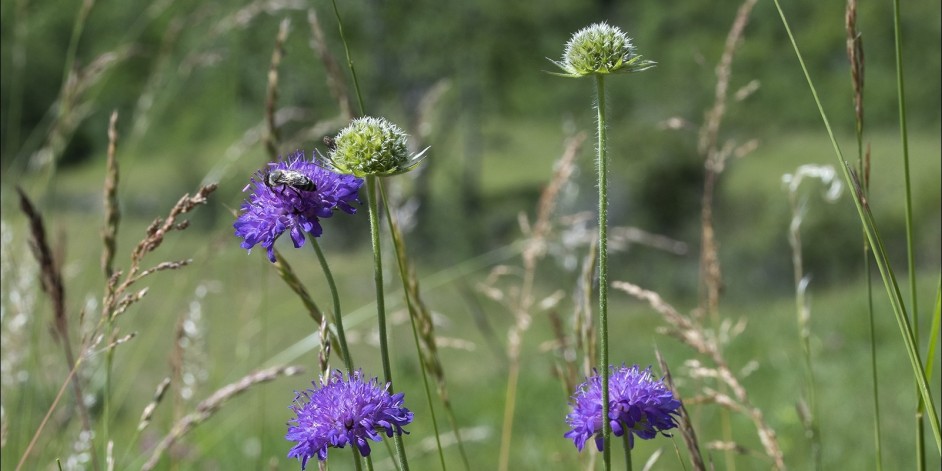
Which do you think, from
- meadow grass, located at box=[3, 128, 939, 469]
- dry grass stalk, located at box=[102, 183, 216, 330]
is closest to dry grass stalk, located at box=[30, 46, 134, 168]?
meadow grass, located at box=[3, 128, 939, 469]

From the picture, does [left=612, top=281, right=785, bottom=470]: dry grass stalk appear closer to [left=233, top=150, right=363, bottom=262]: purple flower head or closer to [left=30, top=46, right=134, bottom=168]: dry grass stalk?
[left=233, top=150, right=363, bottom=262]: purple flower head

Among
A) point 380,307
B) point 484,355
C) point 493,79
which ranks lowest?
point 380,307

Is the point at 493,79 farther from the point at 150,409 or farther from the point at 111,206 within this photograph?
the point at 150,409

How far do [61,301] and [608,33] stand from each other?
3.31ft

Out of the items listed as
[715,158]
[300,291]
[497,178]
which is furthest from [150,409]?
[497,178]

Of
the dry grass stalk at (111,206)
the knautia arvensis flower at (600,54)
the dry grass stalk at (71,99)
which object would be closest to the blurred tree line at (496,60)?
the dry grass stalk at (71,99)

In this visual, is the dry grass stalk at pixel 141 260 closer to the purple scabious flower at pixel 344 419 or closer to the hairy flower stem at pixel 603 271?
the purple scabious flower at pixel 344 419

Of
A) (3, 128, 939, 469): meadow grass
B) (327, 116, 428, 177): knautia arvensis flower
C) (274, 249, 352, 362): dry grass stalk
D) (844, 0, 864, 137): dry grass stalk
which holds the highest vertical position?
(3, 128, 939, 469): meadow grass

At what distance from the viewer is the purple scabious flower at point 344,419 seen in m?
0.92

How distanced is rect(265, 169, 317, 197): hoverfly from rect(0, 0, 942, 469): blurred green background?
90 centimetres

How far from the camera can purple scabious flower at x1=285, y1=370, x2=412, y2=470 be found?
92 cm

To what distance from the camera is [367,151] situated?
101 cm

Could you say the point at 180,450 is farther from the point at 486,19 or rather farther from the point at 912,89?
the point at 912,89

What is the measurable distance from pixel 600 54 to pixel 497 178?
19690 mm
